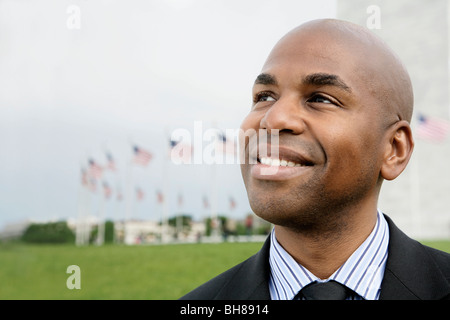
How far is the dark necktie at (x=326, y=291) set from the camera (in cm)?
191

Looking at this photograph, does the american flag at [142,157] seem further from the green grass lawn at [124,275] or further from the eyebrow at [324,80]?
the eyebrow at [324,80]

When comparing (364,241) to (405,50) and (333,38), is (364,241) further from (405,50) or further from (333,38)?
(405,50)

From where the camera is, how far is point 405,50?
42.2 metres

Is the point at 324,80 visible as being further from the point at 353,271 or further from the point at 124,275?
the point at 124,275

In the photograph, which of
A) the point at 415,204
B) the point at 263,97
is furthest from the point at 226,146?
the point at 415,204

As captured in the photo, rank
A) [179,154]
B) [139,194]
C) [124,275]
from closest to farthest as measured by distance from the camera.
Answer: [179,154], [124,275], [139,194]

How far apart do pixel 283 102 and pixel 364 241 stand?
0.75 meters

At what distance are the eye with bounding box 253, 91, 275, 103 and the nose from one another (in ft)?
0.59

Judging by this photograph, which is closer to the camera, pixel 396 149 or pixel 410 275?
pixel 410 275

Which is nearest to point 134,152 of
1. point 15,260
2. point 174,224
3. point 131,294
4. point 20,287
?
point 20,287

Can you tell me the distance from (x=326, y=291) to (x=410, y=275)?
0.38 metres

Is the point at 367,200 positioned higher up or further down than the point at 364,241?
higher up

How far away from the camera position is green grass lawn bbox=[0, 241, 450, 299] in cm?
1163

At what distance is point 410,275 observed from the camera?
1979 mm
